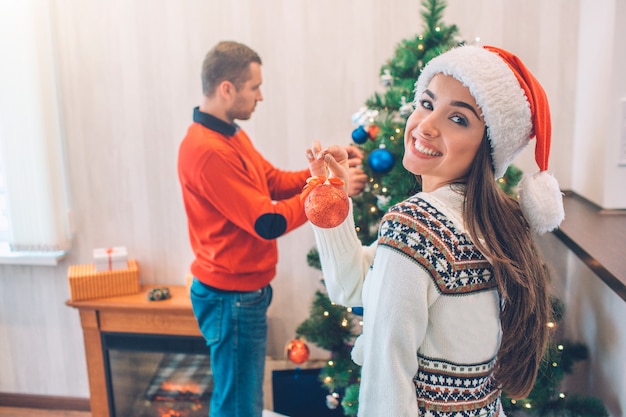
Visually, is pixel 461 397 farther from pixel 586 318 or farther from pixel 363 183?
pixel 586 318

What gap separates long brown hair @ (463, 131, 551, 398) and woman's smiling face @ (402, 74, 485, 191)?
0.09 ft

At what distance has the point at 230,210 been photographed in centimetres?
172

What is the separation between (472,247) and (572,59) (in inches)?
60.8

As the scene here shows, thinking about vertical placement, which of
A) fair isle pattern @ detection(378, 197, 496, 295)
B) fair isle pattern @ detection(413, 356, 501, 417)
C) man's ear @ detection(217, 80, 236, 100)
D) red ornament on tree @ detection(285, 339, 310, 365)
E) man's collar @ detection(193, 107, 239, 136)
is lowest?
→ red ornament on tree @ detection(285, 339, 310, 365)

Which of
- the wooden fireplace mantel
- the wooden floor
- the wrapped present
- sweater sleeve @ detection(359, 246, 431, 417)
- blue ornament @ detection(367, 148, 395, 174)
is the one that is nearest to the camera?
sweater sleeve @ detection(359, 246, 431, 417)

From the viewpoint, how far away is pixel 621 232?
1623 millimetres

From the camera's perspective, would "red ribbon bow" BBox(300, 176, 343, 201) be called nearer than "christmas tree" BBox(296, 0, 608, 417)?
Yes

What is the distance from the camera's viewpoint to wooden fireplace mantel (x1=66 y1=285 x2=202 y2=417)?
2373mm

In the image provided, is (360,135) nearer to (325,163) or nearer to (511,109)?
(325,163)

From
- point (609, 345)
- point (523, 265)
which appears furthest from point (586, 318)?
point (523, 265)

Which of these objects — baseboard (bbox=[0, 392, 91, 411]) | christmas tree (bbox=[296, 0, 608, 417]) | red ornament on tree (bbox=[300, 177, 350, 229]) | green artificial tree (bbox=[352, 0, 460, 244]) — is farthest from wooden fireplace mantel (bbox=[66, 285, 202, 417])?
red ornament on tree (bbox=[300, 177, 350, 229])

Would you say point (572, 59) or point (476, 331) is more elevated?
point (572, 59)

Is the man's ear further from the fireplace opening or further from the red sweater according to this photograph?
the fireplace opening

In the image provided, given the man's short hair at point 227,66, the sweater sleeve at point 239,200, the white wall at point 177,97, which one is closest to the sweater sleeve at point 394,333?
the sweater sleeve at point 239,200
